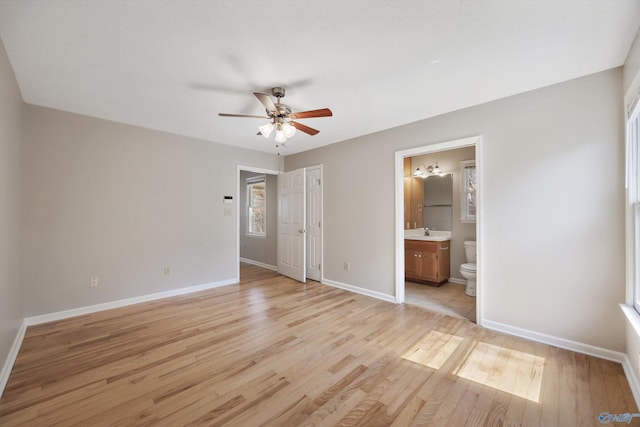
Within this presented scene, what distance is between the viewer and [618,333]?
2.17 m

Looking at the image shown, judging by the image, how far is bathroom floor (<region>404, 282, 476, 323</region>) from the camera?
332cm

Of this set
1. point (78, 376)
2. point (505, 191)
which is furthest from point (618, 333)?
point (78, 376)

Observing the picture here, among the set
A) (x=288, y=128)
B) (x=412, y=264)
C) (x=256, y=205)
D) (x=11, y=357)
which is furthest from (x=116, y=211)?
(x=412, y=264)

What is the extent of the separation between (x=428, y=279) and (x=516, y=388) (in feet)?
8.74

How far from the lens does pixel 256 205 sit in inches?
267

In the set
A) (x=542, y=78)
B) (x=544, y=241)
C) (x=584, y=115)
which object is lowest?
(x=544, y=241)

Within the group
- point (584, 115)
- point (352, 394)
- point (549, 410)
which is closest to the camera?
point (549, 410)

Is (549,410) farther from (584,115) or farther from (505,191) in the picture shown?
(584,115)

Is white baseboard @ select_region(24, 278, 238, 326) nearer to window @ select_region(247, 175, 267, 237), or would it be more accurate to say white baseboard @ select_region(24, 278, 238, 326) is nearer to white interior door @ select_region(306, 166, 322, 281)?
white interior door @ select_region(306, 166, 322, 281)

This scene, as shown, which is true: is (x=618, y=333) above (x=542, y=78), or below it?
below

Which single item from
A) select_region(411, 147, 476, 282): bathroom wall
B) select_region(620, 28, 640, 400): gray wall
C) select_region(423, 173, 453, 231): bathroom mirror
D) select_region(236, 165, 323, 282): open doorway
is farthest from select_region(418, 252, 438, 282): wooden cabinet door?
select_region(620, 28, 640, 400): gray wall

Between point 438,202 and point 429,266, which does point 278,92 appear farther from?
point 438,202

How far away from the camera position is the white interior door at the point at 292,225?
4.82m

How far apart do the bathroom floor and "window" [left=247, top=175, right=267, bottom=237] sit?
3.78m
